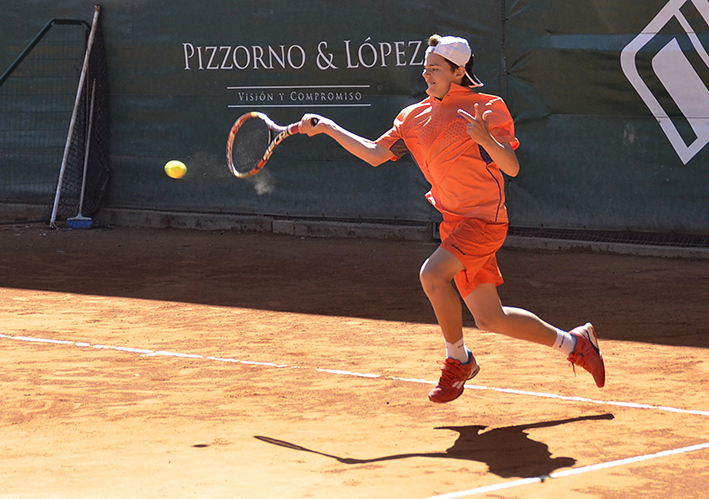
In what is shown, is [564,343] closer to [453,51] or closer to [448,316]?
[448,316]

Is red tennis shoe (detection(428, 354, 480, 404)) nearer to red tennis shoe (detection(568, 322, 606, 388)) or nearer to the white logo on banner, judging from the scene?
red tennis shoe (detection(568, 322, 606, 388))

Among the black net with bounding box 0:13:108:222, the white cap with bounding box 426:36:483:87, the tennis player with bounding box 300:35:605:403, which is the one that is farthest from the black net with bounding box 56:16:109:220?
the white cap with bounding box 426:36:483:87

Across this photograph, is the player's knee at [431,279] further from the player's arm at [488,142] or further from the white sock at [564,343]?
the white sock at [564,343]

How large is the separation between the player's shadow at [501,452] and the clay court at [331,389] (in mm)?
14

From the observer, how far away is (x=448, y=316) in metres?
4.49

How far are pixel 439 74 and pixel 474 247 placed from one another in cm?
80

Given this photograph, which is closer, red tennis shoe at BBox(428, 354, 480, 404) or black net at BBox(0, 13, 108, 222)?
red tennis shoe at BBox(428, 354, 480, 404)

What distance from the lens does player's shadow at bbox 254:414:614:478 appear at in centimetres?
377

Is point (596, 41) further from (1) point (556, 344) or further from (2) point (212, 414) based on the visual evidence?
(2) point (212, 414)

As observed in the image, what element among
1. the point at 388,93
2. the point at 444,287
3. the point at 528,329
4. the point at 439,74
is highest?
the point at 388,93

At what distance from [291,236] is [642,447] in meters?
7.65

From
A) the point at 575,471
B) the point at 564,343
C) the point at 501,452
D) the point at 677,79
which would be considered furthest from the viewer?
the point at 677,79

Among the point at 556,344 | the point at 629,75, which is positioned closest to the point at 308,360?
the point at 556,344

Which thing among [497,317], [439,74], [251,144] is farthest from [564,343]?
[251,144]
